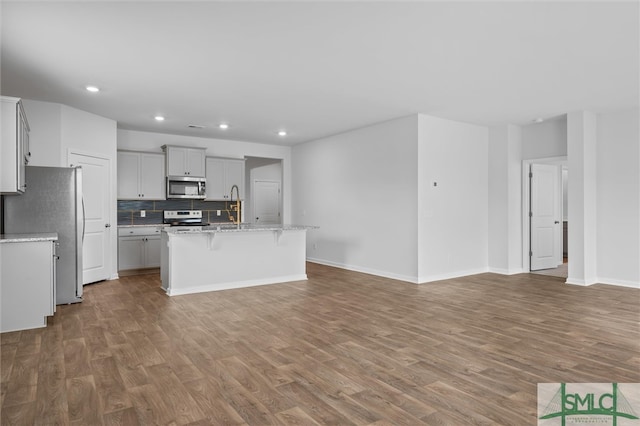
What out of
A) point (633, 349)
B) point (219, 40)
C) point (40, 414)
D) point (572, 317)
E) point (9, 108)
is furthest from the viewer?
point (572, 317)

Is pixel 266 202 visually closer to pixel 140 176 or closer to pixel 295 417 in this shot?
pixel 140 176

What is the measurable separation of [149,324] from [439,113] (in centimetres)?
495

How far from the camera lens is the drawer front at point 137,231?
22.9ft

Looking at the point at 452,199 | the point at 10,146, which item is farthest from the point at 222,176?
the point at 452,199

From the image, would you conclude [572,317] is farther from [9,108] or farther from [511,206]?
[9,108]

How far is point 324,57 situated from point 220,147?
203 inches

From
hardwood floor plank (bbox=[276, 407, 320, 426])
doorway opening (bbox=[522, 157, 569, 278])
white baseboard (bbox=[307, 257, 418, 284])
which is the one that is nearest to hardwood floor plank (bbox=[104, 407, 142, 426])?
hardwood floor plank (bbox=[276, 407, 320, 426])

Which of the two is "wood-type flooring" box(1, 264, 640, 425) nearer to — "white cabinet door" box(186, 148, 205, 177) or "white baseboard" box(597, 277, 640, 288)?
"white baseboard" box(597, 277, 640, 288)

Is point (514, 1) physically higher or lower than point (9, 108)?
higher

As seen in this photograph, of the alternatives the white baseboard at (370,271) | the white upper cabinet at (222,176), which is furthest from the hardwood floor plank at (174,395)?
the white upper cabinet at (222,176)

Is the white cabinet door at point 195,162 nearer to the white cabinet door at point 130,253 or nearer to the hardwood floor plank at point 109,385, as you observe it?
the white cabinet door at point 130,253

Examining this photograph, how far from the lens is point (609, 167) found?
20.1 feet

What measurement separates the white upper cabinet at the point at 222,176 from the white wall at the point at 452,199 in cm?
411

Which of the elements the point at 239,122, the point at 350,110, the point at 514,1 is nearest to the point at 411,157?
the point at 350,110
